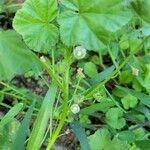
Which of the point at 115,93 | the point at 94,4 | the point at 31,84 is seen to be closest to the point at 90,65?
the point at 115,93

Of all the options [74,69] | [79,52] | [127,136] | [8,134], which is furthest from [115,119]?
[79,52]

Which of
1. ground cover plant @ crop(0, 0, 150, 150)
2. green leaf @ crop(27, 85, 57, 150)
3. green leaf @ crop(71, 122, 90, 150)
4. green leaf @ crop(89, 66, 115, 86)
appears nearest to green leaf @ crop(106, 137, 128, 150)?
ground cover plant @ crop(0, 0, 150, 150)

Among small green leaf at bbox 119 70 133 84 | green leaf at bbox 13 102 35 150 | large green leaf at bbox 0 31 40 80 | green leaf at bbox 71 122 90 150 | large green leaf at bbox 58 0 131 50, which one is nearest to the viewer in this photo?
large green leaf at bbox 58 0 131 50

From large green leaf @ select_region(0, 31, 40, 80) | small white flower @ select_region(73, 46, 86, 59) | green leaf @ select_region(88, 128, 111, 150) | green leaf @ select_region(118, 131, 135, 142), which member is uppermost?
large green leaf @ select_region(0, 31, 40, 80)

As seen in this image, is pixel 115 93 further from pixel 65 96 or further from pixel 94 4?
pixel 94 4

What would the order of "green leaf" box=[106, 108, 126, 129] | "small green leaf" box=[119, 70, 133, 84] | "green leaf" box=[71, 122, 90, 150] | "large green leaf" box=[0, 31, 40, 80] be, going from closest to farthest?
1. "large green leaf" box=[0, 31, 40, 80]
2. "green leaf" box=[71, 122, 90, 150]
3. "green leaf" box=[106, 108, 126, 129]
4. "small green leaf" box=[119, 70, 133, 84]

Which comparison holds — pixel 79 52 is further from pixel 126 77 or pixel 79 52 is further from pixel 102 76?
pixel 126 77

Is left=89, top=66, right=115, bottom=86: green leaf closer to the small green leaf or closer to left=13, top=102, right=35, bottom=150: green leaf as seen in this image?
the small green leaf

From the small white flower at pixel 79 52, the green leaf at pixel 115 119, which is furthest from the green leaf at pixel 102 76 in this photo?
the small white flower at pixel 79 52
